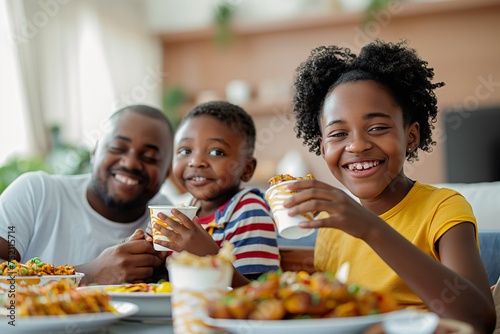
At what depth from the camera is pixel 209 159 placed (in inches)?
67.9

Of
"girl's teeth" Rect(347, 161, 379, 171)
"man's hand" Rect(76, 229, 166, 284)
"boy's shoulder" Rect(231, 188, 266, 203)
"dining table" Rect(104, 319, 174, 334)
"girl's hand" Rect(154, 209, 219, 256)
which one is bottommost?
"dining table" Rect(104, 319, 174, 334)

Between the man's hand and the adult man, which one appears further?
the adult man

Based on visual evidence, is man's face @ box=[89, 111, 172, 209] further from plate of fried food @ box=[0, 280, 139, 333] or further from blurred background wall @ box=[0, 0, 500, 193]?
blurred background wall @ box=[0, 0, 500, 193]

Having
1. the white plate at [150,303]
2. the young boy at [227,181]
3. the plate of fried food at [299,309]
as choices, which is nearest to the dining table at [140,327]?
the white plate at [150,303]

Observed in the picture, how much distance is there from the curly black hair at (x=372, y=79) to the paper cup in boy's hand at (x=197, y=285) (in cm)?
83

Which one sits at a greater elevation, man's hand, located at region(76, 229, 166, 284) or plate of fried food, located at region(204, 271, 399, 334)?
plate of fried food, located at region(204, 271, 399, 334)

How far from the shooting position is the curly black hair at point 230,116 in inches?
70.1

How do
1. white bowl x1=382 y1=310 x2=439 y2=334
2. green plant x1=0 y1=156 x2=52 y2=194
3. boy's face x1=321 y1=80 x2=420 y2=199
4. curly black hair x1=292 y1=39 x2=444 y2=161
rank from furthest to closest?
green plant x1=0 y1=156 x2=52 y2=194 → curly black hair x1=292 y1=39 x2=444 y2=161 → boy's face x1=321 y1=80 x2=420 y2=199 → white bowl x1=382 y1=310 x2=439 y2=334

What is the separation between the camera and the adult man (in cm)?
185

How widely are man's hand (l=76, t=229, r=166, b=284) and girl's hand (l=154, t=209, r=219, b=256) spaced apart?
20 cm

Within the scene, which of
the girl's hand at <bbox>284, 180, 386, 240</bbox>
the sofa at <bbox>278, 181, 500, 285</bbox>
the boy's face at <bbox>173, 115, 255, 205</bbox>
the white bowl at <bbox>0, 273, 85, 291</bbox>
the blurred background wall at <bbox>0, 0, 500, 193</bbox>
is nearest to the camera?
the girl's hand at <bbox>284, 180, 386, 240</bbox>

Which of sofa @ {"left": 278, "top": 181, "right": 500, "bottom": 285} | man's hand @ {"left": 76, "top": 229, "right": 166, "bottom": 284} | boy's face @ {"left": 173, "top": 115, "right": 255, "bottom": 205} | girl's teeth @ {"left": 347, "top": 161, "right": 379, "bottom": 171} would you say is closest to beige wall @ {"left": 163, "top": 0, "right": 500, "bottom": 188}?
sofa @ {"left": 278, "top": 181, "right": 500, "bottom": 285}

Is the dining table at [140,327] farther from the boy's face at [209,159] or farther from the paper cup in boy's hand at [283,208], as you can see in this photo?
the boy's face at [209,159]

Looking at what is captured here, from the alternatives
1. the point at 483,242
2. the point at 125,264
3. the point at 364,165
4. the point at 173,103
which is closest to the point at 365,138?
the point at 364,165
